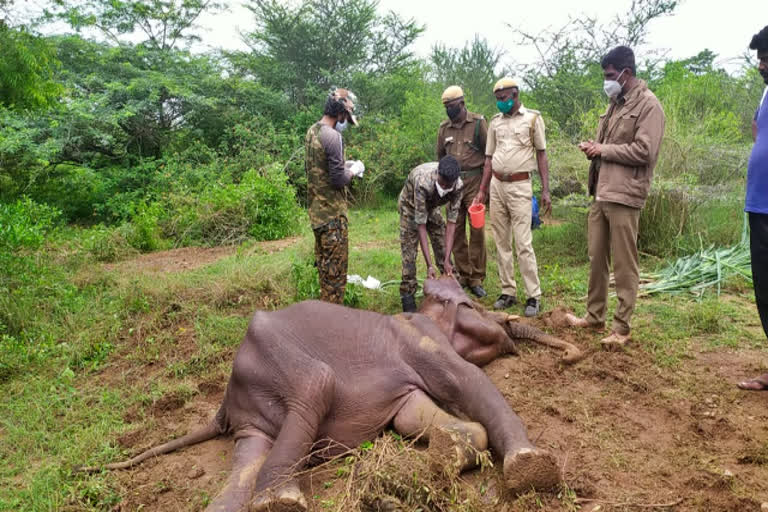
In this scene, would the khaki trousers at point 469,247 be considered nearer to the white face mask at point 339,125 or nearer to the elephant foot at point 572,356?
the white face mask at point 339,125

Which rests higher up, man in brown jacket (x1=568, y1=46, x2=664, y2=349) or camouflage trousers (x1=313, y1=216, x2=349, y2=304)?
man in brown jacket (x1=568, y1=46, x2=664, y2=349)

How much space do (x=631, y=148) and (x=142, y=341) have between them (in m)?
4.34

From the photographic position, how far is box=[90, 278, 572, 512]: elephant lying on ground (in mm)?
2582

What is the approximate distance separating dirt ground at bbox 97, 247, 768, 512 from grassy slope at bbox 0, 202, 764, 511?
10 centimetres

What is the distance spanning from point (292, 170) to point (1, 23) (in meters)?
7.49

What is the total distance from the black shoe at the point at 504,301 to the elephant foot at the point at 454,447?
2796 millimetres

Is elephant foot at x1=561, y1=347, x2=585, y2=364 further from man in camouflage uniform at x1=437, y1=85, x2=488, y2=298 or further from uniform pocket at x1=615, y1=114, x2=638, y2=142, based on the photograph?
man in camouflage uniform at x1=437, y1=85, x2=488, y2=298

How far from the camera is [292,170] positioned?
514 inches

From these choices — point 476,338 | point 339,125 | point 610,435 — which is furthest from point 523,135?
point 610,435

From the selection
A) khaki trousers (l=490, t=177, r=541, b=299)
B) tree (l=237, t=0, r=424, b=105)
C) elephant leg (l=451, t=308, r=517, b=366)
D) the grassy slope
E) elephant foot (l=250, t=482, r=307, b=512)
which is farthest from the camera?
tree (l=237, t=0, r=424, b=105)

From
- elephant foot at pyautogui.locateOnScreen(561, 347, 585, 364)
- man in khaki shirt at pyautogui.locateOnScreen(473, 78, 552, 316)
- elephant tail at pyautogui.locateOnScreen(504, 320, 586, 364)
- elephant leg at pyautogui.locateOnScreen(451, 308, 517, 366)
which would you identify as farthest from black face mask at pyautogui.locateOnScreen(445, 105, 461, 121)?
elephant foot at pyautogui.locateOnScreen(561, 347, 585, 364)

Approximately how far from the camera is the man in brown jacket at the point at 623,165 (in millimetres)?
4059

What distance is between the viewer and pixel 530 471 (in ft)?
8.02

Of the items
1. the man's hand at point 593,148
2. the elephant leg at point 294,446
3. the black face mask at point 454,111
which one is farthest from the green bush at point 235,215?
the elephant leg at point 294,446
